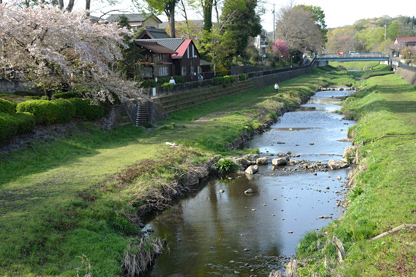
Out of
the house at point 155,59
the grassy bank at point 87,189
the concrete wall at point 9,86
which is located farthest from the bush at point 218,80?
the concrete wall at point 9,86

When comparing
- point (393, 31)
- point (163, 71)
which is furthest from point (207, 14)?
point (393, 31)

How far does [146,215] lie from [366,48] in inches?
6334

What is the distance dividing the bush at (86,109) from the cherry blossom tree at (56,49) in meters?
0.73

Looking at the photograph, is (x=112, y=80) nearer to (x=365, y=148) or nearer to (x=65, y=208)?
(x=65, y=208)

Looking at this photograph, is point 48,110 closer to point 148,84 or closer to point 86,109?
point 86,109

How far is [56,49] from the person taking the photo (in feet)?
73.1

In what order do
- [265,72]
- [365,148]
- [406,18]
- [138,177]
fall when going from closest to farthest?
[138,177] → [365,148] → [265,72] → [406,18]

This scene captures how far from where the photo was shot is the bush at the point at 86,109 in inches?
880

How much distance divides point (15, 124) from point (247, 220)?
10.7 meters

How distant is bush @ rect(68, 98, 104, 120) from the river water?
28.7 ft

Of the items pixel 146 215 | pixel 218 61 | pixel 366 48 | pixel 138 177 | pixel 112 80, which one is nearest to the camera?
pixel 146 215

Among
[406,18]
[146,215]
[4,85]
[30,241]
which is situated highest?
[406,18]

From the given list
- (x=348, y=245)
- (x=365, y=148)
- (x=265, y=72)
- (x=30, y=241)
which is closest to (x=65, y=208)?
(x=30, y=241)

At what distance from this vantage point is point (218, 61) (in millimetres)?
55750
